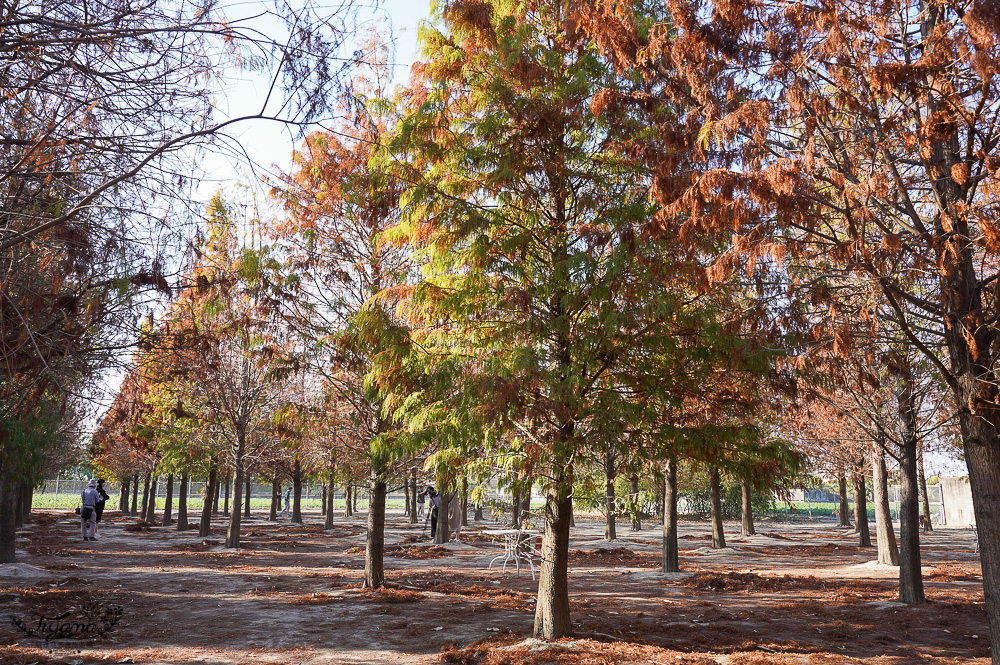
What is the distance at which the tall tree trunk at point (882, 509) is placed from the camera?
1705 centimetres

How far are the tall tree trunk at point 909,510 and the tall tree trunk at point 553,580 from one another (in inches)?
268

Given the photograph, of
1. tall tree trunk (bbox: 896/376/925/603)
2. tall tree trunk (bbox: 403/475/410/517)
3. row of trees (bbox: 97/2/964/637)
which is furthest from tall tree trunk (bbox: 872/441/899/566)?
tall tree trunk (bbox: 403/475/410/517)

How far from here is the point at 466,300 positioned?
28.3 ft

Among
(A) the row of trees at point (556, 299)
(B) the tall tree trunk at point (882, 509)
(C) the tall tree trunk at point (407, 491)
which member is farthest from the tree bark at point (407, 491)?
(B) the tall tree trunk at point (882, 509)

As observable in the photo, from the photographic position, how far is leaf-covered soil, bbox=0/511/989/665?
8.67 meters

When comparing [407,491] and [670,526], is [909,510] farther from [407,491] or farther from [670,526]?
[407,491]

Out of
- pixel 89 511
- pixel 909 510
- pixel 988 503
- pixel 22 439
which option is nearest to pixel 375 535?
pixel 22 439

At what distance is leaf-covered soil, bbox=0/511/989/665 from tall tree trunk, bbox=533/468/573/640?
0.79ft

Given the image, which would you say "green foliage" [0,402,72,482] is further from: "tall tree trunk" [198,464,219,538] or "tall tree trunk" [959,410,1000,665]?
"tall tree trunk" [959,410,1000,665]

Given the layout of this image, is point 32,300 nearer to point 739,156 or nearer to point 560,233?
point 560,233

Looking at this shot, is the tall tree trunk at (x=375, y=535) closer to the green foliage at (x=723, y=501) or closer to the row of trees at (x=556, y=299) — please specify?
the row of trees at (x=556, y=299)

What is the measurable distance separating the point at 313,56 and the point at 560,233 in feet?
15.7

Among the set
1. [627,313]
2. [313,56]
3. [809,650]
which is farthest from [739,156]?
[809,650]

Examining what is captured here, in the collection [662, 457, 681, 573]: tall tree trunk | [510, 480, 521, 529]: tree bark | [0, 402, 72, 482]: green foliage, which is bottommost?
[662, 457, 681, 573]: tall tree trunk
